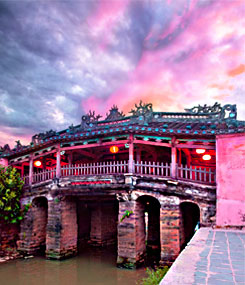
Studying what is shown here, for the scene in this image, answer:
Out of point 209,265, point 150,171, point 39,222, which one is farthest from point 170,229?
point 39,222

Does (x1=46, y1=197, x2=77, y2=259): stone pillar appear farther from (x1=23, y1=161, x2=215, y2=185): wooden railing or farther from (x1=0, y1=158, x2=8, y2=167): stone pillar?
(x1=0, y1=158, x2=8, y2=167): stone pillar

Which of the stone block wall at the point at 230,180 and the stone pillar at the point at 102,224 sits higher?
the stone block wall at the point at 230,180

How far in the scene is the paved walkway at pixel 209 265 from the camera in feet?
10.5

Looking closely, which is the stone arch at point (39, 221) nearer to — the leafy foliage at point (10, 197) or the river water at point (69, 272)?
the leafy foliage at point (10, 197)

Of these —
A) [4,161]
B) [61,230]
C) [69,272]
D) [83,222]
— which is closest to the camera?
[69,272]

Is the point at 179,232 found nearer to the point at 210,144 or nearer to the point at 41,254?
the point at 210,144

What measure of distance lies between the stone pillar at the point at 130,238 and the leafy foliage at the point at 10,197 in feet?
19.3

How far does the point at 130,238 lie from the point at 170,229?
1.65 meters

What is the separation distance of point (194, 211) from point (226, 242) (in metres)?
9.26

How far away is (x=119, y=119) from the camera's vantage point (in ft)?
50.8

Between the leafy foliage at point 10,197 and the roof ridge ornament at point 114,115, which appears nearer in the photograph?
the leafy foliage at point 10,197

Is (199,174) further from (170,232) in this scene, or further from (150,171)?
(170,232)

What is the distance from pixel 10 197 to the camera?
42.9 ft

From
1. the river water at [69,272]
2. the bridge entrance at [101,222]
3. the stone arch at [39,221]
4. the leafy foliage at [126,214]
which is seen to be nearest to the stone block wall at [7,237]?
the river water at [69,272]
